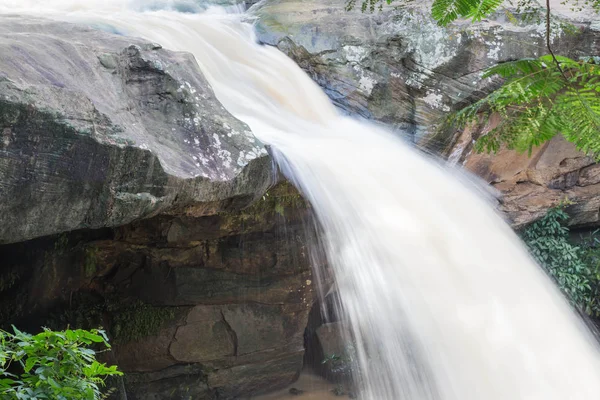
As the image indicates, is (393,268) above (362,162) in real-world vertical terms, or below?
below

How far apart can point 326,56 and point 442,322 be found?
12.3 ft

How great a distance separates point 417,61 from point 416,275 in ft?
10.6

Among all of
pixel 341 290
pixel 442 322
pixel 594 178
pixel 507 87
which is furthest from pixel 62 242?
pixel 594 178

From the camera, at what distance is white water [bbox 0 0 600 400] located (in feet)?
18.4

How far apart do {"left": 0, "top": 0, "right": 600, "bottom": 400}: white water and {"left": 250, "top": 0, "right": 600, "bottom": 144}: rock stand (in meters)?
0.93

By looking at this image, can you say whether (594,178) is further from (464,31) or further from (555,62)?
(555,62)

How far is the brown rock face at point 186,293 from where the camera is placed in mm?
5840

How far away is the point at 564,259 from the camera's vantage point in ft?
27.7

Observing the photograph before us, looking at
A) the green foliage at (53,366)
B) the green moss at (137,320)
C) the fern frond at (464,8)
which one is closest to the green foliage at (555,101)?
the fern frond at (464,8)

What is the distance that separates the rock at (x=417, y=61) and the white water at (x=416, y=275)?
0.93m

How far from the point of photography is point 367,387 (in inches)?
263

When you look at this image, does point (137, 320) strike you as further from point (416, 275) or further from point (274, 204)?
point (416, 275)

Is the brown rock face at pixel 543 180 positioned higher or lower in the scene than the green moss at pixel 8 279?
higher

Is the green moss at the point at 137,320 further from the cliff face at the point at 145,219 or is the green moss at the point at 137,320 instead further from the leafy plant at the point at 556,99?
the leafy plant at the point at 556,99
